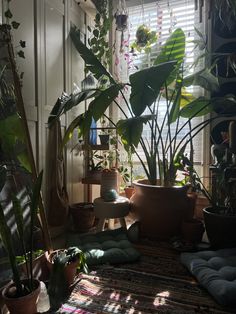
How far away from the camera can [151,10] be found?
2.85 metres

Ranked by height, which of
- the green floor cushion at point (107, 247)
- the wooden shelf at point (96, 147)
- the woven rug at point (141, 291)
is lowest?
the woven rug at point (141, 291)

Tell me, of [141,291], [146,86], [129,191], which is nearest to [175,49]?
[146,86]

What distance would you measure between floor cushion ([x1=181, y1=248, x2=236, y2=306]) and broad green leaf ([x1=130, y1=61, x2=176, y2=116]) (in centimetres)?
94

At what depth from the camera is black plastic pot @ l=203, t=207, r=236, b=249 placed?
1683 mm

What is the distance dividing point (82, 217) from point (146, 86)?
1.28 meters

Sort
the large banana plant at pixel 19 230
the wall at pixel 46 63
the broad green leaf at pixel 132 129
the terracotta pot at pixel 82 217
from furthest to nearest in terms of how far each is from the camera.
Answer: the terracotta pot at pixel 82 217
the wall at pixel 46 63
the broad green leaf at pixel 132 129
the large banana plant at pixel 19 230

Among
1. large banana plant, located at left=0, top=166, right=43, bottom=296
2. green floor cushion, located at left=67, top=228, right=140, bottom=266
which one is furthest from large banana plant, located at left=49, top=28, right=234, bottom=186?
large banana plant, located at left=0, top=166, right=43, bottom=296

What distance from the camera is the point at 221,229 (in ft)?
5.59

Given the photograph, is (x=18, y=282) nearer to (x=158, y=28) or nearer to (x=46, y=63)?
(x=46, y=63)

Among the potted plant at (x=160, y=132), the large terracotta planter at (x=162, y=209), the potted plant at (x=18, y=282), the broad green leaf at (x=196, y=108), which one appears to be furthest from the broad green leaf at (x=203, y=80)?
the potted plant at (x=18, y=282)

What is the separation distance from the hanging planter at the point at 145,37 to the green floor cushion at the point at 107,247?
1.85m

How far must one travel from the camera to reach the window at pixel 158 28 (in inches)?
106

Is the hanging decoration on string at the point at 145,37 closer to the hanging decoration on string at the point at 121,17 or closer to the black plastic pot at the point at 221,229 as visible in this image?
the hanging decoration on string at the point at 121,17

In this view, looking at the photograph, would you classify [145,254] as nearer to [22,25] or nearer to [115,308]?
[115,308]
